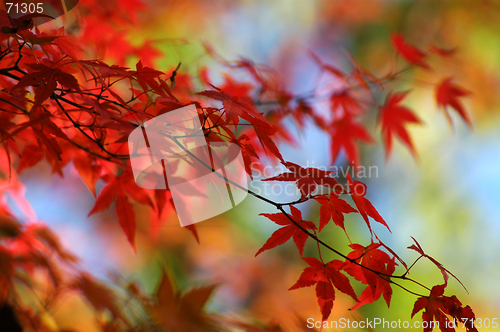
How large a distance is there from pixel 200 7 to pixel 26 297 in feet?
8.32

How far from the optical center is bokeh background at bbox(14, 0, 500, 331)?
1870mm

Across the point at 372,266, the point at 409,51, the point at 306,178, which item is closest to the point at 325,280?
the point at 372,266

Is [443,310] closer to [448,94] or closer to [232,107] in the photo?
[232,107]

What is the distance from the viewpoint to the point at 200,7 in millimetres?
2643

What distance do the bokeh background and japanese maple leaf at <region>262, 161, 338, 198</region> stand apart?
1.06 metres

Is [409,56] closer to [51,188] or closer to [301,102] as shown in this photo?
[301,102]

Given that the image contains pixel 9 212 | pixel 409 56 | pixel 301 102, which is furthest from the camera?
pixel 301 102

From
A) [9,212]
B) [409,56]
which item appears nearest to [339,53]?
[409,56]

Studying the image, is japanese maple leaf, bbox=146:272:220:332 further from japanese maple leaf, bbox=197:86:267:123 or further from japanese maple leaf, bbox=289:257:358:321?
japanese maple leaf, bbox=197:86:267:123

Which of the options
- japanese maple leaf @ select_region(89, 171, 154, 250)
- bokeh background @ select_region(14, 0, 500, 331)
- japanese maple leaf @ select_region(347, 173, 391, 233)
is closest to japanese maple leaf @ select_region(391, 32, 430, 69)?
bokeh background @ select_region(14, 0, 500, 331)

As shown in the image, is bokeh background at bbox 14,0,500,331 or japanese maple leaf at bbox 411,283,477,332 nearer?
japanese maple leaf at bbox 411,283,477,332

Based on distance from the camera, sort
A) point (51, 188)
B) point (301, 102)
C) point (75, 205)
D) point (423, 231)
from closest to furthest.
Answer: point (301, 102) < point (51, 188) < point (75, 205) < point (423, 231)

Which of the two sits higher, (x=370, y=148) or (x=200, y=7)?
(x=200, y=7)

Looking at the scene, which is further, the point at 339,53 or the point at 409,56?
the point at 339,53
